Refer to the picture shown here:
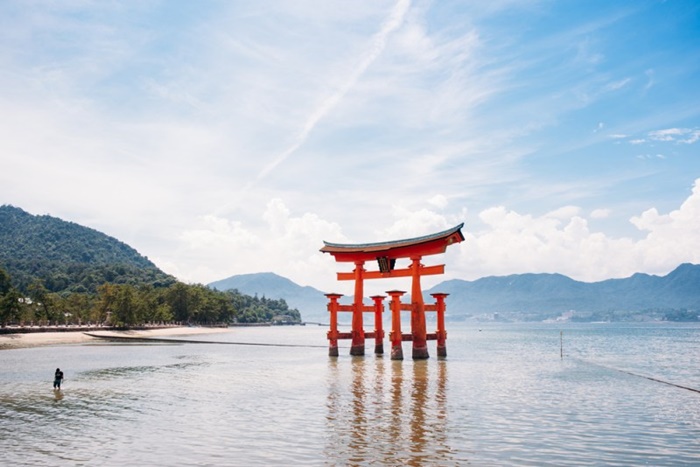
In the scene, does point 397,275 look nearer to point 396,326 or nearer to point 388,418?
point 396,326

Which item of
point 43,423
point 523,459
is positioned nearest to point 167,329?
point 43,423

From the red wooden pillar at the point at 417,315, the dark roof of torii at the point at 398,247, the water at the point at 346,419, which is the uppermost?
the dark roof of torii at the point at 398,247

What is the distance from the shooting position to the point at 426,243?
34.5m

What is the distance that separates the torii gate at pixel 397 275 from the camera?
3484 cm

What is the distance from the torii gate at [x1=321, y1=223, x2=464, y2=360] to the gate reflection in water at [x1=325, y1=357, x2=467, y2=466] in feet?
21.5

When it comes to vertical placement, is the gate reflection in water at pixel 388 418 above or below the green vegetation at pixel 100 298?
below

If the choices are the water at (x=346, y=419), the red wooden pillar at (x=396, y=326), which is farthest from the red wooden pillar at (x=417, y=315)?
the water at (x=346, y=419)

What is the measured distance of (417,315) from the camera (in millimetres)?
35031

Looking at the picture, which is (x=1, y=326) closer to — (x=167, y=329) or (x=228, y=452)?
(x=167, y=329)

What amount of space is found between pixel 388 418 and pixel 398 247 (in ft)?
66.5

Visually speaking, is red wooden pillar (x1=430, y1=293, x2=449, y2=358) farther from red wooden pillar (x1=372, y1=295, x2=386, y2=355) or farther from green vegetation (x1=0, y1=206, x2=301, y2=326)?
green vegetation (x1=0, y1=206, x2=301, y2=326)

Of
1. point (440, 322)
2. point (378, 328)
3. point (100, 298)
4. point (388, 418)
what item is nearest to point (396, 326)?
point (440, 322)

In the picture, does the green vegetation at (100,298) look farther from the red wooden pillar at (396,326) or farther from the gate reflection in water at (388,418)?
the gate reflection in water at (388,418)

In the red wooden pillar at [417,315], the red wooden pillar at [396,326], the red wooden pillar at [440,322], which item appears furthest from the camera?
the red wooden pillar at [440,322]
